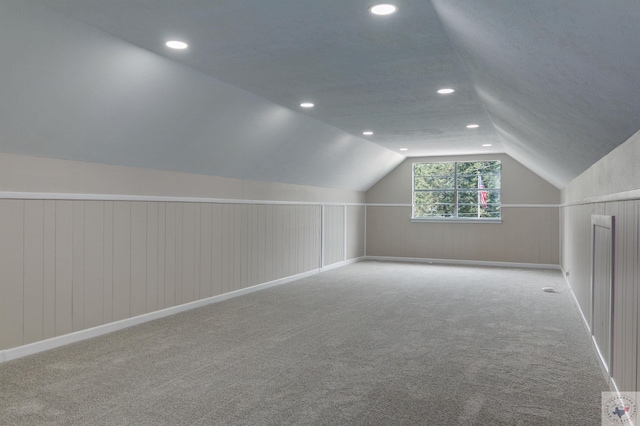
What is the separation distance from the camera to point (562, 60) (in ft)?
7.04

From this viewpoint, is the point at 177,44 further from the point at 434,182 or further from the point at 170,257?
the point at 434,182

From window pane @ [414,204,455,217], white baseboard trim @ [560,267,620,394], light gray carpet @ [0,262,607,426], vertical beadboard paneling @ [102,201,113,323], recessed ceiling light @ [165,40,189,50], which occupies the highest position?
recessed ceiling light @ [165,40,189,50]

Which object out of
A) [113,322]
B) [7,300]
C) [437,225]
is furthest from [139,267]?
[437,225]

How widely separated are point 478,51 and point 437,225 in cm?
763

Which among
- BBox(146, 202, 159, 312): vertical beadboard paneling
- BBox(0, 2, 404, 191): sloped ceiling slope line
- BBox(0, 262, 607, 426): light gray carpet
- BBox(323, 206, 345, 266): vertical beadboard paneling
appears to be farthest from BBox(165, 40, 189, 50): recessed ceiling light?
BBox(323, 206, 345, 266): vertical beadboard paneling

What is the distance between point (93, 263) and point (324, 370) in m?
2.31

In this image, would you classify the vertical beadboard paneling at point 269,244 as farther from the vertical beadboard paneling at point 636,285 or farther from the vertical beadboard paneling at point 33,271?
the vertical beadboard paneling at point 636,285

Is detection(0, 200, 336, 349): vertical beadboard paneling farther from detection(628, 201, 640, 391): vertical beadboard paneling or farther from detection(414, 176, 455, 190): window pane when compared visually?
detection(414, 176, 455, 190): window pane

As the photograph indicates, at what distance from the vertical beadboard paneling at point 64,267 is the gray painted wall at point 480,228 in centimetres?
769

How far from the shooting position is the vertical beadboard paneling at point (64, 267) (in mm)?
4078

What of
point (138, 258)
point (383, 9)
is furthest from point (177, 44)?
point (138, 258)

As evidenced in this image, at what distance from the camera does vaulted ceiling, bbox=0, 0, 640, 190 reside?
2.13 meters

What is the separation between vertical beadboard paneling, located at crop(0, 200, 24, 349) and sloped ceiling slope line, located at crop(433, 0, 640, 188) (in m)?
3.34

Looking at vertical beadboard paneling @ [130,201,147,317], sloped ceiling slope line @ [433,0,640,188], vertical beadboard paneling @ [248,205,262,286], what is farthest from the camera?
vertical beadboard paneling @ [248,205,262,286]
